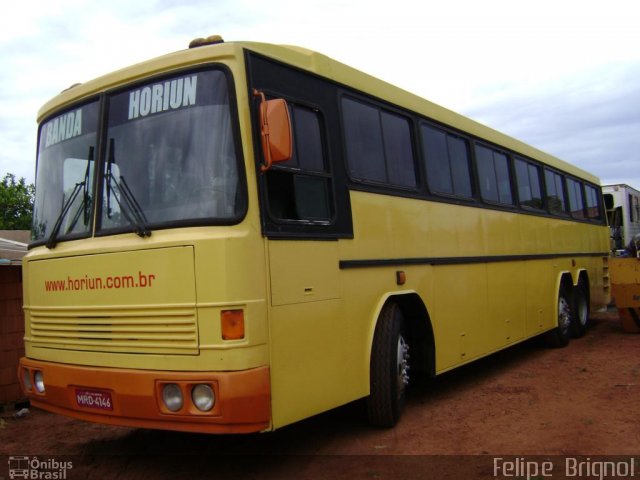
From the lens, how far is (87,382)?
4.54 metres

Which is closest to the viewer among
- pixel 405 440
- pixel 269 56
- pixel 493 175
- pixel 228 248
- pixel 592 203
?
pixel 228 248

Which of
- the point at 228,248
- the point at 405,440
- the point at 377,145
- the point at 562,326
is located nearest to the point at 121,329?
the point at 228,248

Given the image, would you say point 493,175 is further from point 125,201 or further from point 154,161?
point 125,201

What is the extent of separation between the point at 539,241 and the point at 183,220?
6.84m

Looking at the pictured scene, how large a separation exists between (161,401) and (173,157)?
160 centimetres

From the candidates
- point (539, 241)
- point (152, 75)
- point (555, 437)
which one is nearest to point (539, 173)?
point (539, 241)

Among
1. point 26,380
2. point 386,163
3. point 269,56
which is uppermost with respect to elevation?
point 269,56

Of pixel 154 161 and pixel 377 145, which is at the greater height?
pixel 377 145

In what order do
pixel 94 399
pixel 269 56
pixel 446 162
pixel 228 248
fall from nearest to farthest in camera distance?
pixel 228 248, pixel 94 399, pixel 269 56, pixel 446 162

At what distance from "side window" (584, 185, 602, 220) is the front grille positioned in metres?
10.6

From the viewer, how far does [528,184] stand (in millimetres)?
9711

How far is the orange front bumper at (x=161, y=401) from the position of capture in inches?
156

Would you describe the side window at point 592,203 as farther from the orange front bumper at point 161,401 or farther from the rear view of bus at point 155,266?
the orange front bumper at point 161,401

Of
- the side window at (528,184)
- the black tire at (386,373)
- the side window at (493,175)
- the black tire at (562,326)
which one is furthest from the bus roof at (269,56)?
the black tire at (562,326)
